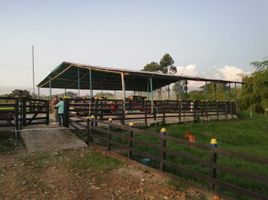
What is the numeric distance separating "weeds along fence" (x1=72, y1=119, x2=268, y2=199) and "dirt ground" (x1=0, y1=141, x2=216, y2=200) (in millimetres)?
350

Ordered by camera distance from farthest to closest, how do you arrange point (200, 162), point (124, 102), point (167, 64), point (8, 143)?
point (167, 64), point (124, 102), point (8, 143), point (200, 162)

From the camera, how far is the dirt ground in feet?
18.8

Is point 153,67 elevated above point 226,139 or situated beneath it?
elevated above

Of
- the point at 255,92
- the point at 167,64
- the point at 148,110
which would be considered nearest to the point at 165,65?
the point at 167,64

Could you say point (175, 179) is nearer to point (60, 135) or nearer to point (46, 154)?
point (46, 154)

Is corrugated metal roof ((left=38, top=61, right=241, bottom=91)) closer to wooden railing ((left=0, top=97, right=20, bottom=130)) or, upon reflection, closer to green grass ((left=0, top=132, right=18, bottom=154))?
wooden railing ((left=0, top=97, right=20, bottom=130))

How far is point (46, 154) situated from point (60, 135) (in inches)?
73.5

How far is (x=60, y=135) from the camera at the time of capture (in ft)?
34.1

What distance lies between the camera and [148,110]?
16.0 meters

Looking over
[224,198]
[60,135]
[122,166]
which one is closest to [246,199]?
[224,198]

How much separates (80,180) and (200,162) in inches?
105

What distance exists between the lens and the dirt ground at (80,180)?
5727 mm

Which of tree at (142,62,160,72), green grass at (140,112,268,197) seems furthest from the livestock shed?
tree at (142,62,160,72)

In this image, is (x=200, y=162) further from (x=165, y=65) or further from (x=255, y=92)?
(x=165, y=65)
